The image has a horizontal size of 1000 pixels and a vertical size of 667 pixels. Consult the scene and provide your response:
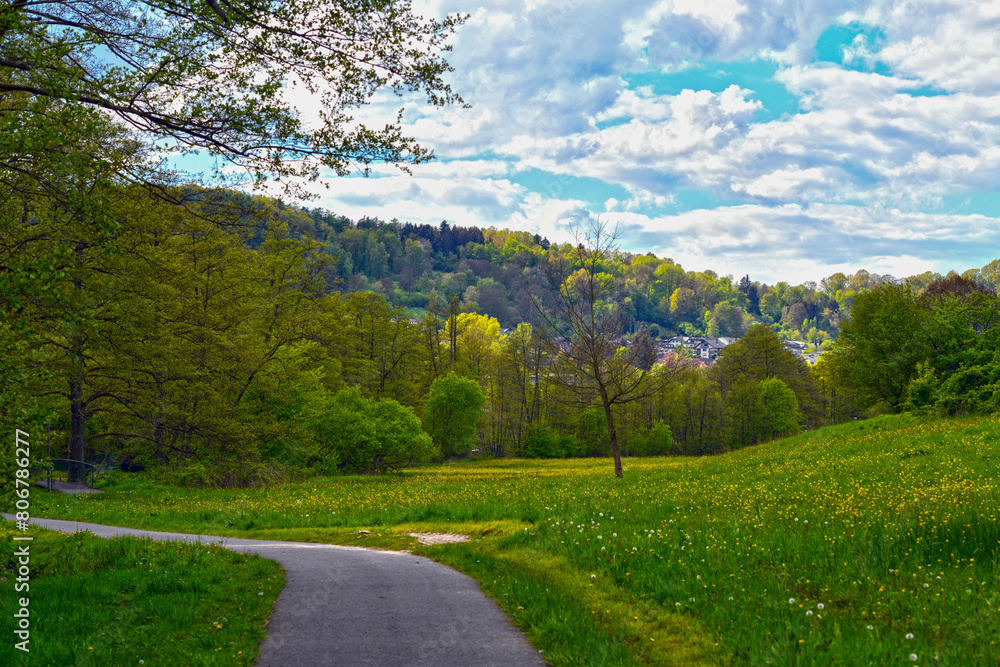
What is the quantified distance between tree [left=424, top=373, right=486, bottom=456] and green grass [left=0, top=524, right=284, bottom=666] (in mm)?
44968

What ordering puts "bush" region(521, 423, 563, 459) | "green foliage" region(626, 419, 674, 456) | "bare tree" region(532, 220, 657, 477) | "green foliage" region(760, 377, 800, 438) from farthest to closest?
"green foliage" region(626, 419, 674, 456) < "bush" region(521, 423, 563, 459) < "green foliage" region(760, 377, 800, 438) < "bare tree" region(532, 220, 657, 477)

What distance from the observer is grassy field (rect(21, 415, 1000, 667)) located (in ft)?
19.9

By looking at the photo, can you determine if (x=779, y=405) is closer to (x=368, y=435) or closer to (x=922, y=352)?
(x=922, y=352)

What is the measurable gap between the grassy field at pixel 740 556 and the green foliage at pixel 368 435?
20.0m

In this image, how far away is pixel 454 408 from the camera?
5612 centimetres

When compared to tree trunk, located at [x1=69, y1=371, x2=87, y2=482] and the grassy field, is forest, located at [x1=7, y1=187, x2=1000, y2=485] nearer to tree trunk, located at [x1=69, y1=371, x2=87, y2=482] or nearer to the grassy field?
tree trunk, located at [x1=69, y1=371, x2=87, y2=482]

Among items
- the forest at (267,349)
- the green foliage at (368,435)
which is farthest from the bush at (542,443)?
the green foliage at (368,435)

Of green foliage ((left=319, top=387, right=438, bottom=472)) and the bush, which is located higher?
green foliage ((left=319, top=387, right=438, bottom=472))

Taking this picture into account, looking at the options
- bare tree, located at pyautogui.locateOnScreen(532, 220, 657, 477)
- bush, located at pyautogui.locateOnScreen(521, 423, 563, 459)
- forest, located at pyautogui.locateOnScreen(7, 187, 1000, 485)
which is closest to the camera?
forest, located at pyautogui.locateOnScreen(7, 187, 1000, 485)

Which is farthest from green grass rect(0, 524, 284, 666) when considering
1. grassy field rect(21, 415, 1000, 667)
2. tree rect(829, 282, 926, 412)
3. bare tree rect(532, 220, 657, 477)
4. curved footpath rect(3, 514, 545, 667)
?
tree rect(829, 282, 926, 412)

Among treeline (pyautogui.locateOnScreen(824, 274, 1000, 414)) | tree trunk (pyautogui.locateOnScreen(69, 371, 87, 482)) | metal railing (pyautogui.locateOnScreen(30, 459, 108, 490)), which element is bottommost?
metal railing (pyautogui.locateOnScreen(30, 459, 108, 490))

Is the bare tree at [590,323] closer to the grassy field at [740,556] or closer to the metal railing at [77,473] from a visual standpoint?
the grassy field at [740,556]

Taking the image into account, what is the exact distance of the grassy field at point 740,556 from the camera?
6.08m

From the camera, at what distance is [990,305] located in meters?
34.8
